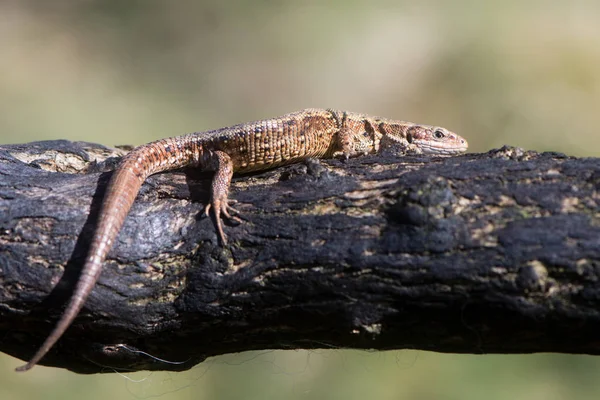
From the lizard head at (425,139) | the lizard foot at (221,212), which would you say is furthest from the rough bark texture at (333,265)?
the lizard head at (425,139)

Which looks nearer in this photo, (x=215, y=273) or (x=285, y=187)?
(x=215, y=273)

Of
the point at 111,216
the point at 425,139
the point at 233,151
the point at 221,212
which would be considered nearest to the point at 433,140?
the point at 425,139

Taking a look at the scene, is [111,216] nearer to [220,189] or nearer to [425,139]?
[220,189]

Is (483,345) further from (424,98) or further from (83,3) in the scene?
(83,3)

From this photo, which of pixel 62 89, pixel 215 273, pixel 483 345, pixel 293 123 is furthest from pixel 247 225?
pixel 62 89

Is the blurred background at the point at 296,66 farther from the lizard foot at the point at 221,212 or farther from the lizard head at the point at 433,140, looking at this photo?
the lizard foot at the point at 221,212

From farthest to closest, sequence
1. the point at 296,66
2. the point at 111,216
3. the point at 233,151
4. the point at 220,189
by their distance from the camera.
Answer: the point at 296,66
the point at 233,151
the point at 220,189
the point at 111,216

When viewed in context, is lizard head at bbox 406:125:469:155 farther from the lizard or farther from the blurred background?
the blurred background
